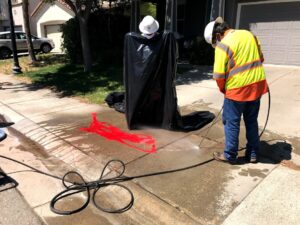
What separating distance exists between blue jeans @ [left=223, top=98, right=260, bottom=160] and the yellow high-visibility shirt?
4.6 inches

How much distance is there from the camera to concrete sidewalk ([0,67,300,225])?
2957 millimetres

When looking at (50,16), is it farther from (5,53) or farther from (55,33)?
(5,53)

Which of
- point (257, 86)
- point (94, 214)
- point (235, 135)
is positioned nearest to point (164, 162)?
point (235, 135)

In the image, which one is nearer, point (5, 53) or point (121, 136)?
point (121, 136)

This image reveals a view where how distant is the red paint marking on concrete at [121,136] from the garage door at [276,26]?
7.91 metres

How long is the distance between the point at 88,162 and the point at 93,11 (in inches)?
462

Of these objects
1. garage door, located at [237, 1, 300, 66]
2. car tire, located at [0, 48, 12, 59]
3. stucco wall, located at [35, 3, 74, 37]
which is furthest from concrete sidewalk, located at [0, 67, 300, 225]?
stucco wall, located at [35, 3, 74, 37]

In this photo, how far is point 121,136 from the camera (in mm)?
4945

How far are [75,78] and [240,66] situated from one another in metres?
7.64

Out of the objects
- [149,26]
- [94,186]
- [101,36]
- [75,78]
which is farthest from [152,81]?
Answer: [101,36]

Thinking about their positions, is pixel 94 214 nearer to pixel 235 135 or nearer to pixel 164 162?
pixel 164 162

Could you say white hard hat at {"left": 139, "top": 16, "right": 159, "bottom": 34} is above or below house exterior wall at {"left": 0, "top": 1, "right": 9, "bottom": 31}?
below

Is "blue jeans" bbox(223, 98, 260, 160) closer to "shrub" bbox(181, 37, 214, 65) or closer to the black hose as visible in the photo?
the black hose

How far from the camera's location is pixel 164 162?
3.99m
